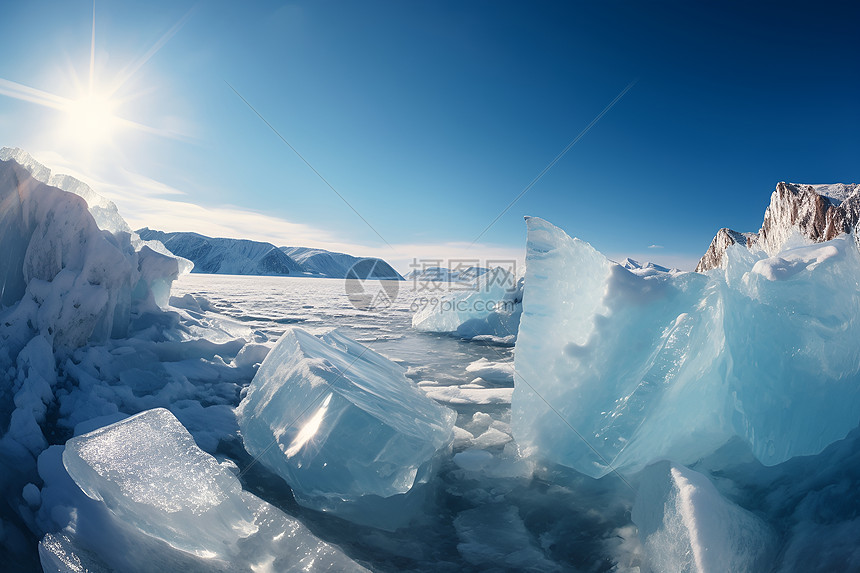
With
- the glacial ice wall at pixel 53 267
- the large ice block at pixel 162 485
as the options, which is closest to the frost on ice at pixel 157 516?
the large ice block at pixel 162 485

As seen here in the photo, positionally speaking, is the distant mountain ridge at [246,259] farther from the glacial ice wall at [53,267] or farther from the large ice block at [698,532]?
the large ice block at [698,532]

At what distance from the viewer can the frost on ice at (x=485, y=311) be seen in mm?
10523

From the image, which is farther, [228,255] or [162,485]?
[228,255]

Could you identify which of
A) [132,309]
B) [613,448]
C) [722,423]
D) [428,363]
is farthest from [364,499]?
[132,309]

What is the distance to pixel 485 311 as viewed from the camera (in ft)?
Answer: 35.5

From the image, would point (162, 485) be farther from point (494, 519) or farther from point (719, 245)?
point (719, 245)

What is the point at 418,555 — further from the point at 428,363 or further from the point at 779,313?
the point at 428,363

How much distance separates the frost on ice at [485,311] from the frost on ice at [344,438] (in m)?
7.08

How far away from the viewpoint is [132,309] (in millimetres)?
5727

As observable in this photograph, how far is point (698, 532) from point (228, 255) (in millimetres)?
154084

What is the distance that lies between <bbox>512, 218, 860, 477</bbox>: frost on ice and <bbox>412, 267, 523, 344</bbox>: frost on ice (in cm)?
692

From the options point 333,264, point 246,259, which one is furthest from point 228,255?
point 333,264

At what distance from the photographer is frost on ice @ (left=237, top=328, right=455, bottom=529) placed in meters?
2.49

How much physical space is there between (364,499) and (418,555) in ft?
1.62
